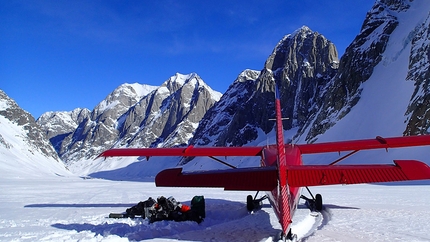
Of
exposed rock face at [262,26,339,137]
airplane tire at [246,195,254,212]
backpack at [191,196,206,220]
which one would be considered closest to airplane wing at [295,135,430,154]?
airplane tire at [246,195,254,212]

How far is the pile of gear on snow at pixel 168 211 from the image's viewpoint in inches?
361

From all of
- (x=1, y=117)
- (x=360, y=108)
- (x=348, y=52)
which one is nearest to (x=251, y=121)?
(x=348, y=52)

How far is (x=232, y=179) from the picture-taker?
20.9ft

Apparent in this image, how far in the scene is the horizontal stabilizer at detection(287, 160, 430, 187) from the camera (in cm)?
575

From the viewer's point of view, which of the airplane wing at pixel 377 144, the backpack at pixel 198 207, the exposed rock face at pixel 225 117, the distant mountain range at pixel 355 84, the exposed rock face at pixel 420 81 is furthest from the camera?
the exposed rock face at pixel 225 117

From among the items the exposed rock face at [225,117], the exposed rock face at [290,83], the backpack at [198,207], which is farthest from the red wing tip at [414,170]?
the exposed rock face at [225,117]

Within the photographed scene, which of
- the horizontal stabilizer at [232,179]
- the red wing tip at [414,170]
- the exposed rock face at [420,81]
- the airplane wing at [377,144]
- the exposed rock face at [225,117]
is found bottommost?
the horizontal stabilizer at [232,179]

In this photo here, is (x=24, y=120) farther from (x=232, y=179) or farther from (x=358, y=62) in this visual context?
(x=232, y=179)

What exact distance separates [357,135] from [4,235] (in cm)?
5345

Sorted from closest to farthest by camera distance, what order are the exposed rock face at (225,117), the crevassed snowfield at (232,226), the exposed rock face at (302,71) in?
1. the crevassed snowfield at (232,226)
2. the exposed rock face at (302,71)
3. the exposed rock face at (225,117)

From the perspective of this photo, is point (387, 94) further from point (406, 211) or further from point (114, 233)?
point (114, 233)

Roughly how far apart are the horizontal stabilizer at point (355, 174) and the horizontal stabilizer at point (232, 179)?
470 mm

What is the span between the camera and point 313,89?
365 ft

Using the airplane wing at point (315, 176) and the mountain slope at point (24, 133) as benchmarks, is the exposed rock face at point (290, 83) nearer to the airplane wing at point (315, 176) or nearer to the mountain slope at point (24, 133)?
the mountain slope at point (24, 133)
